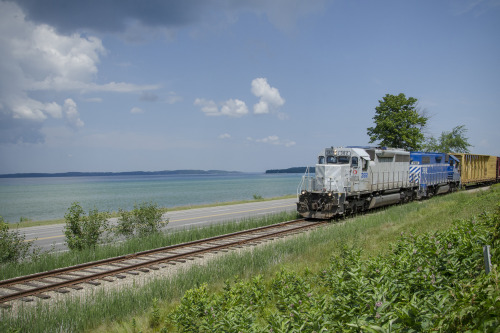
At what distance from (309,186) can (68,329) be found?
14.1 meters

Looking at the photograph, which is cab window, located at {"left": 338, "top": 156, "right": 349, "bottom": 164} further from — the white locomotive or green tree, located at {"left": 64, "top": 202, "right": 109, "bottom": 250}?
green tree, located at {"left": 64, "top": 202, "right": 109, "bottom": 250}

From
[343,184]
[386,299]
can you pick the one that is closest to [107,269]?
[386,299]

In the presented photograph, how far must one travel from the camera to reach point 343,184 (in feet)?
60.0

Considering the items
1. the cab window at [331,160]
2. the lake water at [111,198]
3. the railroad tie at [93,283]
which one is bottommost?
the lake water at [111,198]

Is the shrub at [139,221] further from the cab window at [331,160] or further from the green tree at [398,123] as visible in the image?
the green tree at [398,123]

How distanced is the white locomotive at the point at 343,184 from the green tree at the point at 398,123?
1740 centimetres

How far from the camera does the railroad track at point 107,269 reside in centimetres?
841

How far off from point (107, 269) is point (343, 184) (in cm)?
Answer: 1229

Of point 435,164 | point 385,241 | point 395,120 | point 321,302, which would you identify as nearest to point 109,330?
point 321,302

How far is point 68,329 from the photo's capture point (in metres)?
6.13

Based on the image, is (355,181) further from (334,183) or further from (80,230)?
(80,230)

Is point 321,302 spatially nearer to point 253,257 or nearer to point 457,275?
point 457,275

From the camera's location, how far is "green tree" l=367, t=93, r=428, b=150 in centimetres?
3650

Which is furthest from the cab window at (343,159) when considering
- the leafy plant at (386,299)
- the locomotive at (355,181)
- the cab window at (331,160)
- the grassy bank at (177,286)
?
the leafy plant at (386,299)
